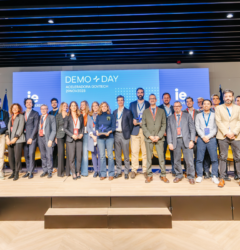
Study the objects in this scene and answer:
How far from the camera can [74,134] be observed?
3.57m

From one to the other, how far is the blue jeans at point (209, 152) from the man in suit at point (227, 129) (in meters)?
0.10

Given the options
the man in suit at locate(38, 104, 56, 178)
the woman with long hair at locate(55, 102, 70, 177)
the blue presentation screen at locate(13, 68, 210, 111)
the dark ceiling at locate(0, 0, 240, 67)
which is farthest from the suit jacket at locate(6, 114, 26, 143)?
the blue presentation screen at locate(13, 68, 210, 111)

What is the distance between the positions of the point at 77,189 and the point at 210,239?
198 cm

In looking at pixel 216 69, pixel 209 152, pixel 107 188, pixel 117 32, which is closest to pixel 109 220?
pixel 107 188

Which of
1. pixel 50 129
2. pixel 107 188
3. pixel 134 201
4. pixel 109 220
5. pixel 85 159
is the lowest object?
pixel 109 220

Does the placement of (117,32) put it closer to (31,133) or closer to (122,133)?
(122,133)

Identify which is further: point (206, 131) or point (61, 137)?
point (61, 137)

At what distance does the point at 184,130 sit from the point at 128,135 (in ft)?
3.44

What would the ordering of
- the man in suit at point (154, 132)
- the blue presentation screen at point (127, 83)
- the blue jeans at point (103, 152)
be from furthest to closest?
the blue presentation screen at point (127, 83), the blue jeans at point (103, 152), the man in suit at point (154, 132)

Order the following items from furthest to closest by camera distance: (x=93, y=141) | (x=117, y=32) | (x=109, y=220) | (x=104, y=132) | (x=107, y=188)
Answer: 1. (x=117, y=32)
2. (x=93, y=141)
3. (x=104, y=132)
4. (x=107, y=188)
5. (x=109, y=220)

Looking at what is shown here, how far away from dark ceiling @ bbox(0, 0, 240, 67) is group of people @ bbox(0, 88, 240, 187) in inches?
63.5

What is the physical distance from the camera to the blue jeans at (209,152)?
10.5ft

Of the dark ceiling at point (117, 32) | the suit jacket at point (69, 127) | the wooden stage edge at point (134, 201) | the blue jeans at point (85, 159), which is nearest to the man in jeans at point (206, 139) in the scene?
the wooden stage edge at point (134, 201)

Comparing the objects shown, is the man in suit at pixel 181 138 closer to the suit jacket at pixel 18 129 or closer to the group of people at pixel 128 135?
the group of people at pixel 128 135
